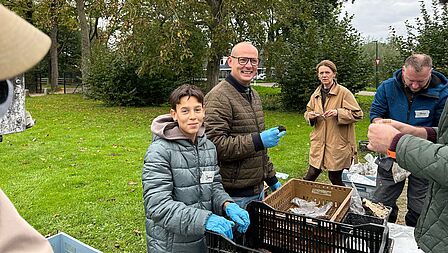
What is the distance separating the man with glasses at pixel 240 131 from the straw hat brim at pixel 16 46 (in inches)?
73.0

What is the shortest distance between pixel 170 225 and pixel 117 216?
267 centimetres

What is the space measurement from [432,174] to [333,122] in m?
3.06

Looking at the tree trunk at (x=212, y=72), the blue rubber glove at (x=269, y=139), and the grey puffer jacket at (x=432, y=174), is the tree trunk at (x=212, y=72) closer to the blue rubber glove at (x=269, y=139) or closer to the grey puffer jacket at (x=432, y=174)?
the blue rubber glove at (x=269, y=139)

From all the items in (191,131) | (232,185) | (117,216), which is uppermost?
(191,131)

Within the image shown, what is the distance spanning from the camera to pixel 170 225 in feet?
6.54

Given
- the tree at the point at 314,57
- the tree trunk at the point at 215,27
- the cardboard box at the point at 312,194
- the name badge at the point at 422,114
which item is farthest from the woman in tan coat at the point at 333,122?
the tree trunk at the point at 215,27

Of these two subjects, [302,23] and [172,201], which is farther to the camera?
[302,23]

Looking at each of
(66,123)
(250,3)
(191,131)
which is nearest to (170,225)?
(191,131)

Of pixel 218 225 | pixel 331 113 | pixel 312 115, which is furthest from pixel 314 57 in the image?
pixel 218 225

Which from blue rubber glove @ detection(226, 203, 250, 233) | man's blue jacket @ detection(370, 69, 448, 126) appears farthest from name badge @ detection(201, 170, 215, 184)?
man's blue jacket @ detection(370, 69, 448, 126)

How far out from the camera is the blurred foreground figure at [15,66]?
0.77m

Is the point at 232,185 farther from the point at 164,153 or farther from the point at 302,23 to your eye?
the point at 302,23

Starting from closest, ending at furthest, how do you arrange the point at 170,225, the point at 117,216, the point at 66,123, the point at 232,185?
the point at 170,225, the point at 232,185, the point at 117,216, the point at 66,123

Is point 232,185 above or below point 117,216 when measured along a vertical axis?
above
